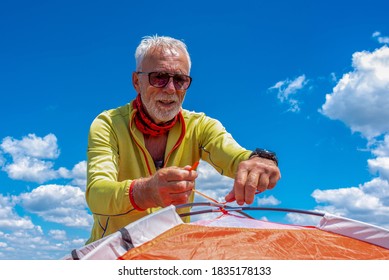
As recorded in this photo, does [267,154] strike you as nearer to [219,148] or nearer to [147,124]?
[219,148]

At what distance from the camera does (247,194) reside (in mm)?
2240

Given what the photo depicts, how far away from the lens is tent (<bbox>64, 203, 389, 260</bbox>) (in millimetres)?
1935

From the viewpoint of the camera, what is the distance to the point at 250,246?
1.99 m

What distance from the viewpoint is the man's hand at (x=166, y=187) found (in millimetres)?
2182

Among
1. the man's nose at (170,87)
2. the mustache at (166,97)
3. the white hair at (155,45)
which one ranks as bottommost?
the mustache at (166,97)

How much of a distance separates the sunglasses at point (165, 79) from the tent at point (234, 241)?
112 cm

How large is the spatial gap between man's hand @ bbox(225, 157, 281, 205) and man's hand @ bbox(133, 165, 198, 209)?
209 mm

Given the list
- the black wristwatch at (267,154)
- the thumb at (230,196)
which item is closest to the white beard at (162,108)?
the black wristwatch at (267,154)

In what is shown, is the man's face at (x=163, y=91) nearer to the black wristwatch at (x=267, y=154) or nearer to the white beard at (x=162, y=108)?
the white beard at (x=162, y=108)

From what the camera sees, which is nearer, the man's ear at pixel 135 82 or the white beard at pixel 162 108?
the white beard at pixel 162 108

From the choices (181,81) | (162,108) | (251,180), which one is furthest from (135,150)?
(251,180)

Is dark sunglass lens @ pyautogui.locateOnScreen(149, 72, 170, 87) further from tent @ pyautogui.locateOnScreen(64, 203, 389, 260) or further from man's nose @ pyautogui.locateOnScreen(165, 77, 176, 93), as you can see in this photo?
tent @ pyautogui.locateOnScreen(64, 203, 389, 260)

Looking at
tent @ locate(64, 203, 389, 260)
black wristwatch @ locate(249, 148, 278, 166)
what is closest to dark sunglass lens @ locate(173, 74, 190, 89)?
black wristwatch @ locate(249, 148, 278, 166)
